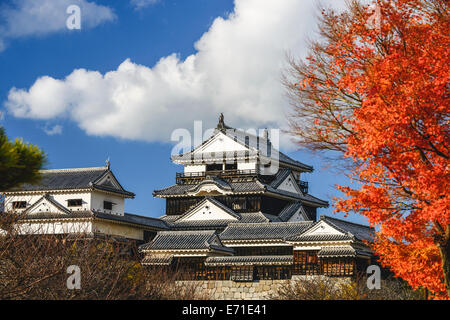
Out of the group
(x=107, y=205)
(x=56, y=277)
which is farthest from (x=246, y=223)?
(x=56, y=277)

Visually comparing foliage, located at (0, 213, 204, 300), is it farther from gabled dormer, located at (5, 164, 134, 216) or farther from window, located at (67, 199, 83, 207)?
window, located at (67, 199, 83, 207)

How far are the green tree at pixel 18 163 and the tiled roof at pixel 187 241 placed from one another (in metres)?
24.2

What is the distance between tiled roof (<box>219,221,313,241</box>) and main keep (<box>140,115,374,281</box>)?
0.21 feet

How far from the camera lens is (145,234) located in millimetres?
44406

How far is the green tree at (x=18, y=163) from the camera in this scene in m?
9.88

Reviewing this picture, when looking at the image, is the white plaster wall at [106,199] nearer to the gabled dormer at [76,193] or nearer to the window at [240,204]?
the gabled dormer at [76,193]

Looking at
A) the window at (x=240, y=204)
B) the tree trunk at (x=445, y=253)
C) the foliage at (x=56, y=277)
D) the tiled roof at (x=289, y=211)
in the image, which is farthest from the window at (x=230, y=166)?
the tree trunk at (x=445, y=253)

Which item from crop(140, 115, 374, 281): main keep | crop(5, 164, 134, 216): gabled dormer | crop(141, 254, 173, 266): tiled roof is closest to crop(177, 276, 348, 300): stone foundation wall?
crop(140, 115, 374, 281): main keep

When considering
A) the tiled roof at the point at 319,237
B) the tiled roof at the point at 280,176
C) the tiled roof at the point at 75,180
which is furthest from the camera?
the tiled roof at the point at 280,176

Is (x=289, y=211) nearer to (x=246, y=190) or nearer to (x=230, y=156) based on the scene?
(x=246, y=190)

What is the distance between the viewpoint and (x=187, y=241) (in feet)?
116

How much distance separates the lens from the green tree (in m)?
9.88
